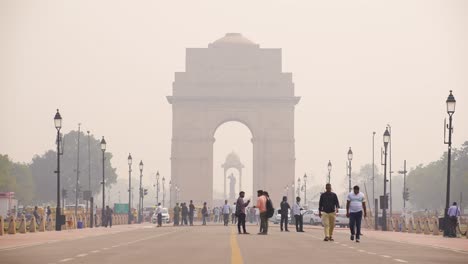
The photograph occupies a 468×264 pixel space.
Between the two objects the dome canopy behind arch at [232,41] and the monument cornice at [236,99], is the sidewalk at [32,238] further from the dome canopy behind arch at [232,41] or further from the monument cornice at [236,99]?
the dome canopy behind arch at [232,41]

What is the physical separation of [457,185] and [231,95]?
99.1 feet

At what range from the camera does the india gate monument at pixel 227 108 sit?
489 ft

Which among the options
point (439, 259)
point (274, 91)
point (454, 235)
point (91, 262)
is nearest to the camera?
point (91, 262)

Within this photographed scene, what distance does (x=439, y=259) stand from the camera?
28766 millimetres

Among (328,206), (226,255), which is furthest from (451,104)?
(226,255)

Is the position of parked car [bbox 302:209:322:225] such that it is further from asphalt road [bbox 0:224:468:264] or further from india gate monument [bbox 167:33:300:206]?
asphalt road [bbox 0:224:468:264]

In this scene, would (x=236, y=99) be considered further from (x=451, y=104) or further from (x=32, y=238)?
(x=32, y=238)

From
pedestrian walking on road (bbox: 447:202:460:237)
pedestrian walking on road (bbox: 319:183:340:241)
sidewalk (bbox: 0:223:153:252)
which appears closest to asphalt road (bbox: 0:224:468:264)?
sidewalk (bbox: 0:223:153:252)

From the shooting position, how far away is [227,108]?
490 ft

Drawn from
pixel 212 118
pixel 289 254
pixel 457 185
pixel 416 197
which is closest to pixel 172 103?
pixel 212 118

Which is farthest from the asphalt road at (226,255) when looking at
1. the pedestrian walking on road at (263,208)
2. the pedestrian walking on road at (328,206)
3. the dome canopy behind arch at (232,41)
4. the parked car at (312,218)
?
the dome canopy behind arch at (232,41)

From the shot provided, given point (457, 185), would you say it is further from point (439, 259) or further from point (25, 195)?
point (439, 259)

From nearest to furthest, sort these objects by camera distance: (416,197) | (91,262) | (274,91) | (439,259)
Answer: (91,262) → (439,259) → (274,91) → (416,197)

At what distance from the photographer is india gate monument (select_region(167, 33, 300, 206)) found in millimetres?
149125
